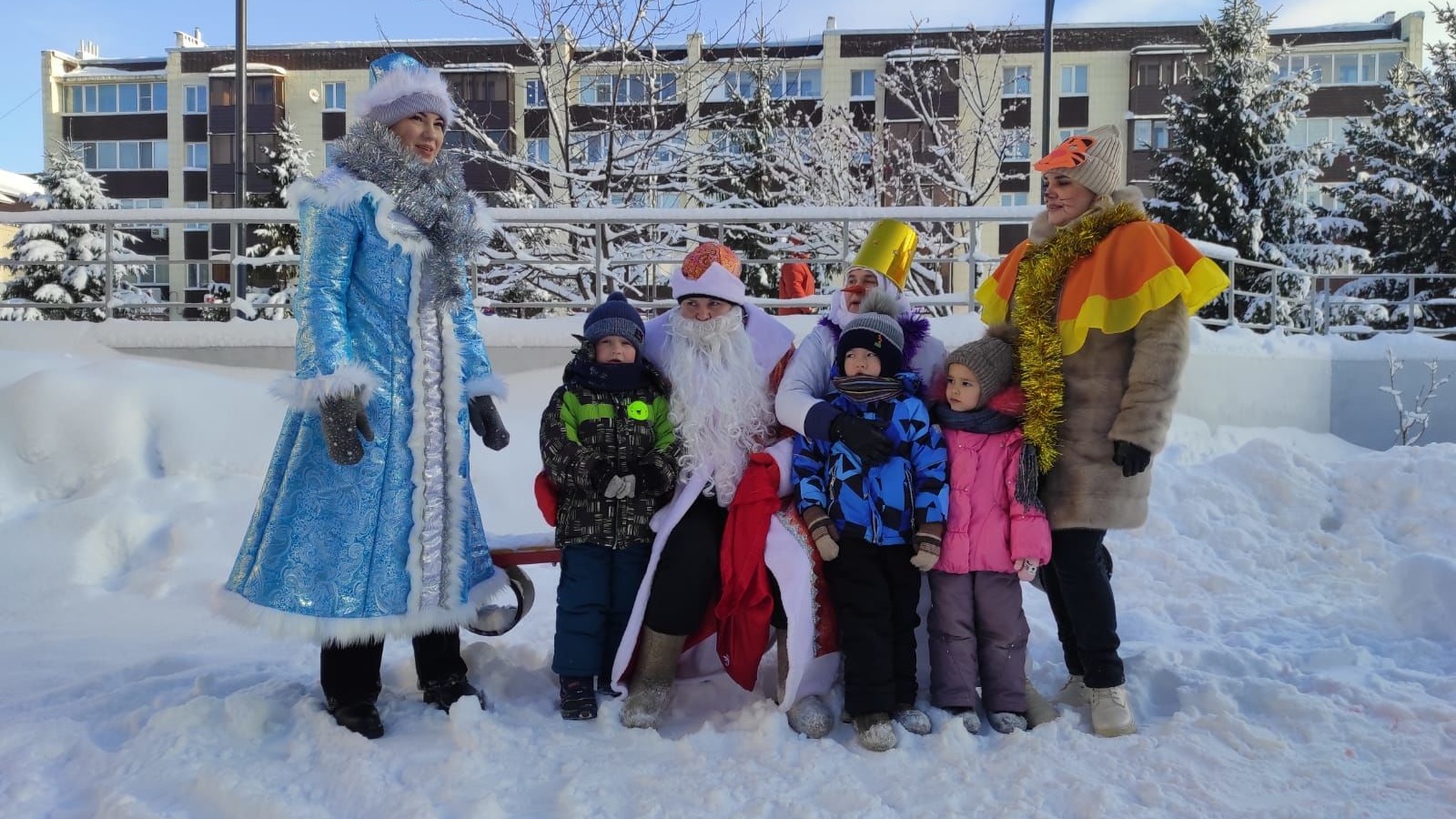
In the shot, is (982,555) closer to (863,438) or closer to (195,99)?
(863,438)

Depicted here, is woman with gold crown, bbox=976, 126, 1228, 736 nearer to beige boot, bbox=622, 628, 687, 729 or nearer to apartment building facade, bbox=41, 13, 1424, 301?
beige boot, bbox=622, 628, 687, 729

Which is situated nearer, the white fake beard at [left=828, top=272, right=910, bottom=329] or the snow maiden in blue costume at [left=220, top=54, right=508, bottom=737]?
the snow maiden in blue costume at [left=220, top=54, right=508, bottom=737]

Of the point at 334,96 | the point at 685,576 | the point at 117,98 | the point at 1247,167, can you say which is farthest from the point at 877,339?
the point at 117,98

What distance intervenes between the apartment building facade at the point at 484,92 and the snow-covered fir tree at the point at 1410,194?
4478 millimetres

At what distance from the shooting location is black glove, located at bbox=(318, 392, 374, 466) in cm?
273

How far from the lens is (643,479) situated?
10.3 ft

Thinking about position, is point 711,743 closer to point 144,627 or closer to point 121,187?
point 144,627

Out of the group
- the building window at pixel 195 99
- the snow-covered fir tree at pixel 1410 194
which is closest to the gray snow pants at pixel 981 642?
the snow-covered fir tree at pixel 1410 194

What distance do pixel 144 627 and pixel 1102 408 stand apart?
3696mm

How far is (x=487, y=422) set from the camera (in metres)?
3.29

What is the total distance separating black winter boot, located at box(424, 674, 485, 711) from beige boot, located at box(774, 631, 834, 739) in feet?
3.11

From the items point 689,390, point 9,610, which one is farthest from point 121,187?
point 689,390

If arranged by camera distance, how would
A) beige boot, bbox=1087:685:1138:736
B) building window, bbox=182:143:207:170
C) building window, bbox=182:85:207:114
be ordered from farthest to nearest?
building window, bbox=182:143:207:170 < building window, bbox=182:85:207:114 < beige boot, bbox=1087:685:1138:736

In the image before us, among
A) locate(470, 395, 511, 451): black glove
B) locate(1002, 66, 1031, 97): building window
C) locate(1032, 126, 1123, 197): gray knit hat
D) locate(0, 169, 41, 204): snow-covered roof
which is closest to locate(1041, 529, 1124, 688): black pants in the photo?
locate(1032, 126, 1123, 197): gray knit hat
